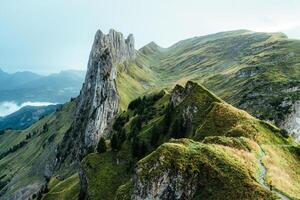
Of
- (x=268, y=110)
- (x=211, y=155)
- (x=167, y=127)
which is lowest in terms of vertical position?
(x=268, y=110)

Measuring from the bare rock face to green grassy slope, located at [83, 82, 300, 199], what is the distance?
60421 millimetres

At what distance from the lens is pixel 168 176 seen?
6725 cm

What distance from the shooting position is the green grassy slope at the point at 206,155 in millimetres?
64312

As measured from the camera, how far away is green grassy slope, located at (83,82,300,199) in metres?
64.3

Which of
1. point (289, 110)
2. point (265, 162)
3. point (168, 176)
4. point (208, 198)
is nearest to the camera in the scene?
point (208, 198)

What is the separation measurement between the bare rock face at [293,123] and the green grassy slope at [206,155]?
60.4 metres

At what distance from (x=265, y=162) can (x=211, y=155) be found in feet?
33.7

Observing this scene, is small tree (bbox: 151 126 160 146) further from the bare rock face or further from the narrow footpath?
the bare rock face

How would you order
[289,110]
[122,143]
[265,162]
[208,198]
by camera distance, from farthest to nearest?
[289,110] < [122,143] < [265,162] < [208,198]

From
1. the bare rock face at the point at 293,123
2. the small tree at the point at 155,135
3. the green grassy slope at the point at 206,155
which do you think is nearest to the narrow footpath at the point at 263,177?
the green grassy slope at the point at 206,155

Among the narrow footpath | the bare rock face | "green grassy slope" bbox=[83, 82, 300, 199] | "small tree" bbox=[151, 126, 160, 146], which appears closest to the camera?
the narrow footpath

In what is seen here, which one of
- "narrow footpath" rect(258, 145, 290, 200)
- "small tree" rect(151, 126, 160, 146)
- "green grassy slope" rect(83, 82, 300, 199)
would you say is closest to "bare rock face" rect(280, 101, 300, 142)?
"green grassy slope" rect(83, 82, 300, 199)

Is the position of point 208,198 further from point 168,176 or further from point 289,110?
point 289,110

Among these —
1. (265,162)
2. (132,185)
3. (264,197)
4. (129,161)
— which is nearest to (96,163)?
(129,161)
